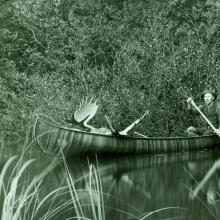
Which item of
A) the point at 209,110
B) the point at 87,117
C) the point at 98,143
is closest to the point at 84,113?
the point at 87,117

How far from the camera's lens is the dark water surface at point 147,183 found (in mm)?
5738

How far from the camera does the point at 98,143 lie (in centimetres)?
1147

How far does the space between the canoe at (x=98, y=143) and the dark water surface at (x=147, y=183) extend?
15 centimetres

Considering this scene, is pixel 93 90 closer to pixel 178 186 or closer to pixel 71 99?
pixel 71 99

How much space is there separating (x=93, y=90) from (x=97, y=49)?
174 inches

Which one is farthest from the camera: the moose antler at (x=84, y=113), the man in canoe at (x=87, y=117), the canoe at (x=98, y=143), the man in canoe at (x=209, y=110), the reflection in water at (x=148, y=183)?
the man in canoe at (x=209, y=110)

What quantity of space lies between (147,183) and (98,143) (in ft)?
10.6

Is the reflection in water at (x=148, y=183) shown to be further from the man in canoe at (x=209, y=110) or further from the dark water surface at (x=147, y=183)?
the man in canoe at (x=209, y=110)

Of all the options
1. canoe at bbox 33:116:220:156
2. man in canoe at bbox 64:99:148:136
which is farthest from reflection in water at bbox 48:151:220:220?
man in canoe at bbox 64:99:148:136

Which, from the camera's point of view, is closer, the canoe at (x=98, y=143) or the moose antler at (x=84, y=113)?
the canoe at (x=98, y=143)

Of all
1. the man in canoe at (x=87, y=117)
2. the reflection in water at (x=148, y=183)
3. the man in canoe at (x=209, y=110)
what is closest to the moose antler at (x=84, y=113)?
the man in canoe at (x=87, y=117)

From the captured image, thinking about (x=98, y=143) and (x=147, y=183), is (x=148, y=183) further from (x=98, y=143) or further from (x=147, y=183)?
(x=98, y=143)

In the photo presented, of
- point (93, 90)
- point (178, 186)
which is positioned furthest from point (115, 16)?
point (178, 186)

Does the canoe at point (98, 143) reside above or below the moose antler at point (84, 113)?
below
